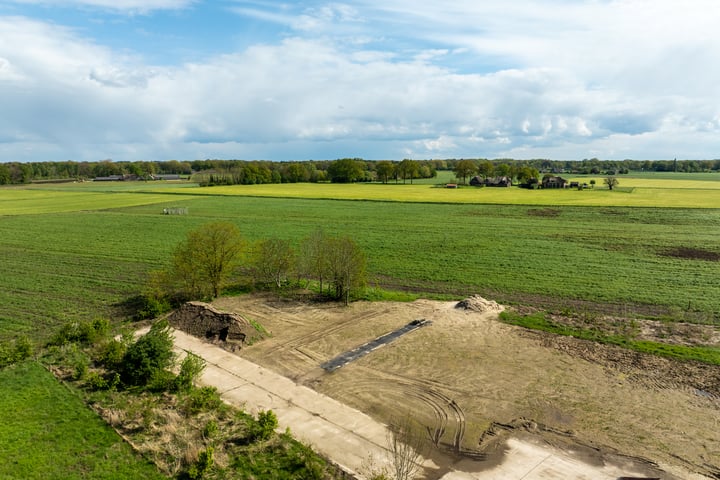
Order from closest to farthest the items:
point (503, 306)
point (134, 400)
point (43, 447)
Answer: point (43, 447), point (134, 400), point (503, 306)

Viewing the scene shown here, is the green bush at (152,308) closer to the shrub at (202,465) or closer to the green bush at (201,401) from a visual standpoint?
the green bush at (201,401)

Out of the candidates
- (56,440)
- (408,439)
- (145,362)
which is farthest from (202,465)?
(145,362)

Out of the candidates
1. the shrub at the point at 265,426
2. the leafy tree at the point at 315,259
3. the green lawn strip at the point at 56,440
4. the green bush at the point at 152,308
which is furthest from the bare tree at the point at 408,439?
the green bush at the point at 152,308

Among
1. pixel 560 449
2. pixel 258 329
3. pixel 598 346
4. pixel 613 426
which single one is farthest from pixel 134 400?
pixel 598 346

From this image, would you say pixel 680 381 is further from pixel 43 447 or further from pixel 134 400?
pixel 43 447

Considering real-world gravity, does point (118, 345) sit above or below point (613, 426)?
above

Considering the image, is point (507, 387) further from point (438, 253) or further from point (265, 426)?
point (438, 253)

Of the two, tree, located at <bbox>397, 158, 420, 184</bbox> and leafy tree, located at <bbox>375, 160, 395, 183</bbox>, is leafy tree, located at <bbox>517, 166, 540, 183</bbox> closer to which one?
tree, located at <bbox>397, 158, 420, 184</bbox>
